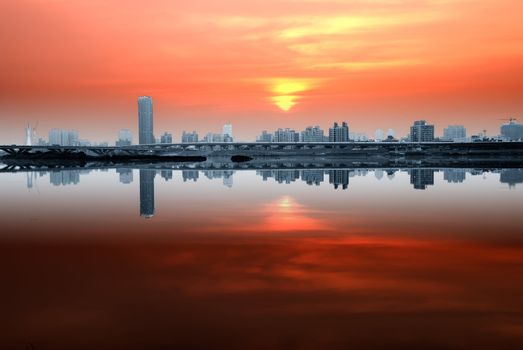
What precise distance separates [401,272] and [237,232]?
6279 mm

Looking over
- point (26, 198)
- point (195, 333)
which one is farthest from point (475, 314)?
point (26, 198)

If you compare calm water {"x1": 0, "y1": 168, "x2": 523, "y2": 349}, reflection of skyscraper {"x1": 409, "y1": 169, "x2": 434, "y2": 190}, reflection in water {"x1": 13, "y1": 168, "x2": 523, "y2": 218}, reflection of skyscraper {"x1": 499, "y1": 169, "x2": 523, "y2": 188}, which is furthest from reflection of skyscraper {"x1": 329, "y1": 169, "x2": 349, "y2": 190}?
calm water {"x1": 0, "y1": 168, "x2": 523, "y2": 349}

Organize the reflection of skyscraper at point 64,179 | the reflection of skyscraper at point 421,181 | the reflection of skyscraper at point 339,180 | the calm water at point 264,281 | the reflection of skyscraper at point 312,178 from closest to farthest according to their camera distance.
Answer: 1. the calm water at point 264,281
2. the reflection of skyscraper at point 421,181
3. the reflection of skyscraper at point 339,180
4. the reflection of skyscraper at point 312,178
5. the reflection of skyscraper at point 64,179

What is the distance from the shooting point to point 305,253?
12.4 metres

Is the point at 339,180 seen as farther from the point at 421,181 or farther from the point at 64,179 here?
the point at 64,179

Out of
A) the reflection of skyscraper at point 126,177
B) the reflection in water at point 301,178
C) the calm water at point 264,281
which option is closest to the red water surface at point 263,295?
the calm water at point 264,281

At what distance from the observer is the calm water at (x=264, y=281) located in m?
7.08

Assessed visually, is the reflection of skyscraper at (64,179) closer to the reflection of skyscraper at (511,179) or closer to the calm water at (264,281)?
the calm water at (264,281)

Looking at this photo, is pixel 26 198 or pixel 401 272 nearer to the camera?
pixel 401 272

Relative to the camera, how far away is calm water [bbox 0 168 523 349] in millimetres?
7078

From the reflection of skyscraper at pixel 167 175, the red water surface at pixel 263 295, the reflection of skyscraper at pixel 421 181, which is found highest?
the reflection of skyscraper at pixel 167 175

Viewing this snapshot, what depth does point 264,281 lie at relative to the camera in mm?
9680

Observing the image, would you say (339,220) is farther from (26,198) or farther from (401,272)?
(26,198)

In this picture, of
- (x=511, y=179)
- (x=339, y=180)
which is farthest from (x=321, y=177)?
(x=511, y=179)
